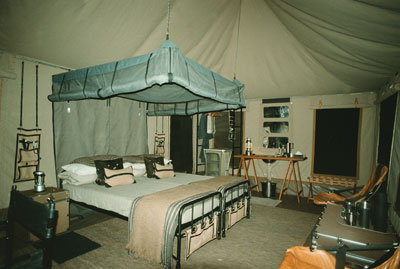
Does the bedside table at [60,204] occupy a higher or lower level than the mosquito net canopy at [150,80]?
lower

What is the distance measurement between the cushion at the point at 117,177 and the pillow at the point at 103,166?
4.9 inches

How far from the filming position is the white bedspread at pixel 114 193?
2793mm

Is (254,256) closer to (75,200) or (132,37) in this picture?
(75,200)

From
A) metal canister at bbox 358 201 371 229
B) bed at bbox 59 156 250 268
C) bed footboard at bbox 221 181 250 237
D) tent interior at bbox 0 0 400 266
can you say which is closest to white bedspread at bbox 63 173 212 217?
bed at bbox 59 156 250 268

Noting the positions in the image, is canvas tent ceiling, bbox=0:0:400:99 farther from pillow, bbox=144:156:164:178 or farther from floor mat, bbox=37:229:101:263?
floor mat, bbox=37:229:101:263

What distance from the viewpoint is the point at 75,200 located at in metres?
3.31

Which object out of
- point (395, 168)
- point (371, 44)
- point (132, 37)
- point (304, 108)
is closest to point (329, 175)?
point (304, 108)

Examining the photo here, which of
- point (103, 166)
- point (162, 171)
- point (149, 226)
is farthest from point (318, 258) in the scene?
point (103, 166)

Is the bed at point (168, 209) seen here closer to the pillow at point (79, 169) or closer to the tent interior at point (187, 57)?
the pillow at point (79, 169)

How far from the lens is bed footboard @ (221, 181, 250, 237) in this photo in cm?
318

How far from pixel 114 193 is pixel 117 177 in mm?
488

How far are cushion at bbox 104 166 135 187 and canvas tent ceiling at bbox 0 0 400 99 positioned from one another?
1771 millimetres

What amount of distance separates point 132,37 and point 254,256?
10.7 feet

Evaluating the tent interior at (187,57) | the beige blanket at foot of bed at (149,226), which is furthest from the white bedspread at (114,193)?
the tent interior at (187,57)
